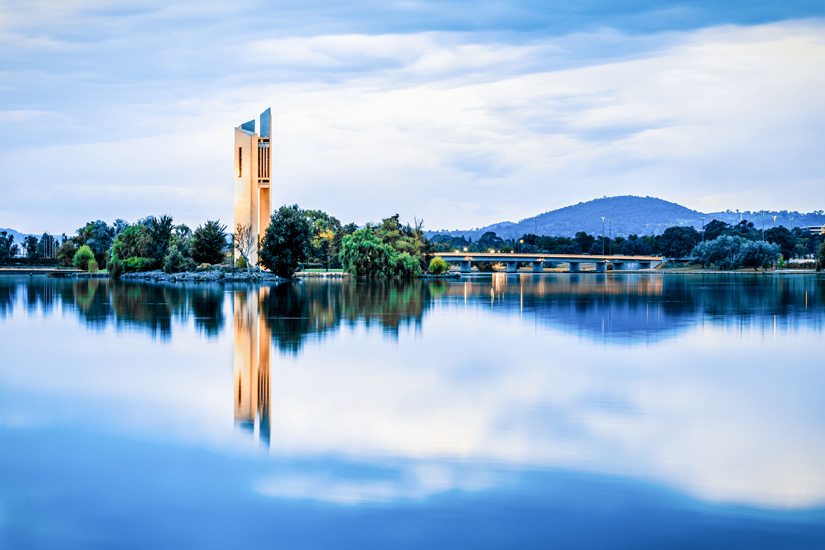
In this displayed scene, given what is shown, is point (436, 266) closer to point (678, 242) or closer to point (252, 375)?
point (252, 375)

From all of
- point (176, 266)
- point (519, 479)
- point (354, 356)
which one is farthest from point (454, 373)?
point (176, 266)

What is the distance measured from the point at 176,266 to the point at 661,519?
6058 cm

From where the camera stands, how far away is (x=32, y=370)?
13.8m

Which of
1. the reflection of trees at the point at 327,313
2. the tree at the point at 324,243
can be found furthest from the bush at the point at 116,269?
the reflection of trees at the point at 327,313

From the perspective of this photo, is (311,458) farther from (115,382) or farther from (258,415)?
(115,382)

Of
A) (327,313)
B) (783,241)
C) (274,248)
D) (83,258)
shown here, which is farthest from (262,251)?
(783,241)

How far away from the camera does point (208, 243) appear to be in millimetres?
64625

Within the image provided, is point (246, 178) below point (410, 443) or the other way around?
the other way around

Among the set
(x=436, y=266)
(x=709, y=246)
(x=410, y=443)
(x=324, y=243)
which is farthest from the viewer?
(x=709, y=246)

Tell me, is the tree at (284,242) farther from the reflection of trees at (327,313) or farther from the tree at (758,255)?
the tree at (758,255)

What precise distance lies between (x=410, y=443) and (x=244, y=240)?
189 feet

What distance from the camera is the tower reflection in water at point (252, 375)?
9.59 meters

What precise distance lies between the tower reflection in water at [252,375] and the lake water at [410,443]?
60 mm

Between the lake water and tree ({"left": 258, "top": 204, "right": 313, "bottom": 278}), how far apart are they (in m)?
42.5
